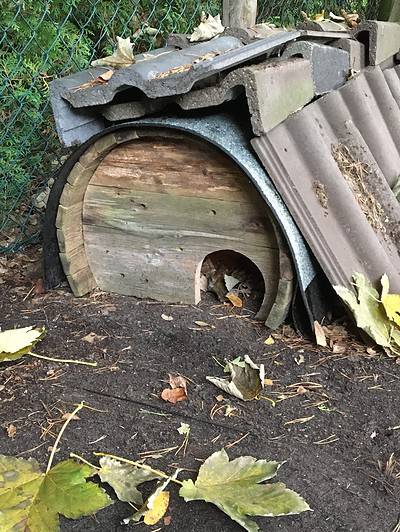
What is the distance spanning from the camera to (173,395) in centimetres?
241

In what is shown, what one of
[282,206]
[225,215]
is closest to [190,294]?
[225,215]

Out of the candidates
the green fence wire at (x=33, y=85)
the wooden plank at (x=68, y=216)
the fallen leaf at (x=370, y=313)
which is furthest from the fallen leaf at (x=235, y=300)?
the green fence wire at (x=33, y=85)

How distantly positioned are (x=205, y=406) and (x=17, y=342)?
2.66ft

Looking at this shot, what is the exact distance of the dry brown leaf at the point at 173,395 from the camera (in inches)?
94.1

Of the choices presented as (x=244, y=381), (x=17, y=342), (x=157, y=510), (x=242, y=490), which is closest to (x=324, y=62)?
(x=244, y=381)

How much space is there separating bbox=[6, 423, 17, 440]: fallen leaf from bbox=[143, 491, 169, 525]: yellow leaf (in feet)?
1.97

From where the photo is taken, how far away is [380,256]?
282 centimetres

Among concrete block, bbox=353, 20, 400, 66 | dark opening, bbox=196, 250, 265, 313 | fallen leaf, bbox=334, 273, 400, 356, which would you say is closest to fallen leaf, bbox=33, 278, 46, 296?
dark opening, bbox=196, 250, 265, 313

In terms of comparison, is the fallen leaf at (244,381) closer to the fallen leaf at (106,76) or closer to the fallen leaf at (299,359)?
the fallen leaf at (299,359)

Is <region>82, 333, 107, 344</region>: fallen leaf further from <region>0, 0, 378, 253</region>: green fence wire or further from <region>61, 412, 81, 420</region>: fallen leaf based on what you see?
<region>0, 0, 378, 253</region>: green fence wire

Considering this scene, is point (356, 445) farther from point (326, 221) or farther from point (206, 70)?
point (206, 70)

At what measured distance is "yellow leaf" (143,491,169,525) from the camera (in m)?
1.82

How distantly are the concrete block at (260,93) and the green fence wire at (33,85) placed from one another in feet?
4.67

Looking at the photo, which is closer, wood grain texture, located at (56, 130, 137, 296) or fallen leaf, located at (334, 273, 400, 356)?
A: fallen leaf, located at (334, 273, 400, 356)
